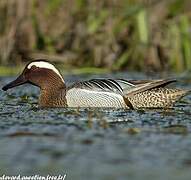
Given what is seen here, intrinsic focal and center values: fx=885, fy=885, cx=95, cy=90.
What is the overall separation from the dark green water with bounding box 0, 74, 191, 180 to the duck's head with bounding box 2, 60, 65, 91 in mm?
823

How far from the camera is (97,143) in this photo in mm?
6371

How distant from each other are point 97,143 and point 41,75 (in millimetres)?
3184

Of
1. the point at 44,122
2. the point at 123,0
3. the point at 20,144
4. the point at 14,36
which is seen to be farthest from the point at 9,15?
the point at 20,144

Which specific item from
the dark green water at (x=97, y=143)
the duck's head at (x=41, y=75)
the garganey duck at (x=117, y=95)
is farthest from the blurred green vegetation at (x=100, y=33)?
the dark green water at (x=97, y=143)

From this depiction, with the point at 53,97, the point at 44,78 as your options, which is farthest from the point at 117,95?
the point at 44,78

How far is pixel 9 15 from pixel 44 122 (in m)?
6.22

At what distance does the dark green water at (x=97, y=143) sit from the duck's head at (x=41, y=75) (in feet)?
2.70

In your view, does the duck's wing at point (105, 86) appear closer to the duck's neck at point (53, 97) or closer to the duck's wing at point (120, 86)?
the duck's wing at point (120, 86)

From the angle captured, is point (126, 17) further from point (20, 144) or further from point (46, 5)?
point (20, 144)

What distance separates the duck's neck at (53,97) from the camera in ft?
29.3

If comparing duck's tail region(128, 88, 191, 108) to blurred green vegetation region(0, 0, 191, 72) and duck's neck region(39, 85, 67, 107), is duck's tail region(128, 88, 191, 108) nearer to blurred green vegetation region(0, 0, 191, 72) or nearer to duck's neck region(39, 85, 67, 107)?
duck's neck region(39, 85, 67, 107)

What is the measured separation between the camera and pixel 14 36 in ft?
44.7

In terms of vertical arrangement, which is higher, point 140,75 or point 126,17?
point 126,17

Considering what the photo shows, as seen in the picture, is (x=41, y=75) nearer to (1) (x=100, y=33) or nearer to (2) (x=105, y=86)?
(2) (x=105, y=86)
